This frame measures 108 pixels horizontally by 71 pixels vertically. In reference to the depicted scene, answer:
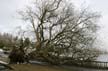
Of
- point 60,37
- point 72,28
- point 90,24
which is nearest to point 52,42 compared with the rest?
point 60,37

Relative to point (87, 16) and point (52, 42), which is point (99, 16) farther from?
point (52, 42)

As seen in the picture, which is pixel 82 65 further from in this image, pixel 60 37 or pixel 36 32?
pixel 36 32

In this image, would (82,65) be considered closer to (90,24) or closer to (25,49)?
(90,24)

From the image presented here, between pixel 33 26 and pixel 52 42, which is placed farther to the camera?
pixel 33 26

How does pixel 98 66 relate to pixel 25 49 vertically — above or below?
below

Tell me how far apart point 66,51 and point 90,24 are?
6.28 m

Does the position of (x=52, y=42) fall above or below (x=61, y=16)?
below

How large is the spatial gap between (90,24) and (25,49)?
12.0 metres

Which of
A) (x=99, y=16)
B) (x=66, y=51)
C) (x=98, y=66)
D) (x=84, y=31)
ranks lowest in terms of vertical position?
(x=98, y=66)

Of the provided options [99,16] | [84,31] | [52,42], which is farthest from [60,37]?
[99,16]

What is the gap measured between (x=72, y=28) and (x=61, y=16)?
9.38 ft

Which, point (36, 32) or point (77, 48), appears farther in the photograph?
point (36, 32)

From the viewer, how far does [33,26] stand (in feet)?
142

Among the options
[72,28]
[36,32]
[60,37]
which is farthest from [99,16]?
[36,32]
